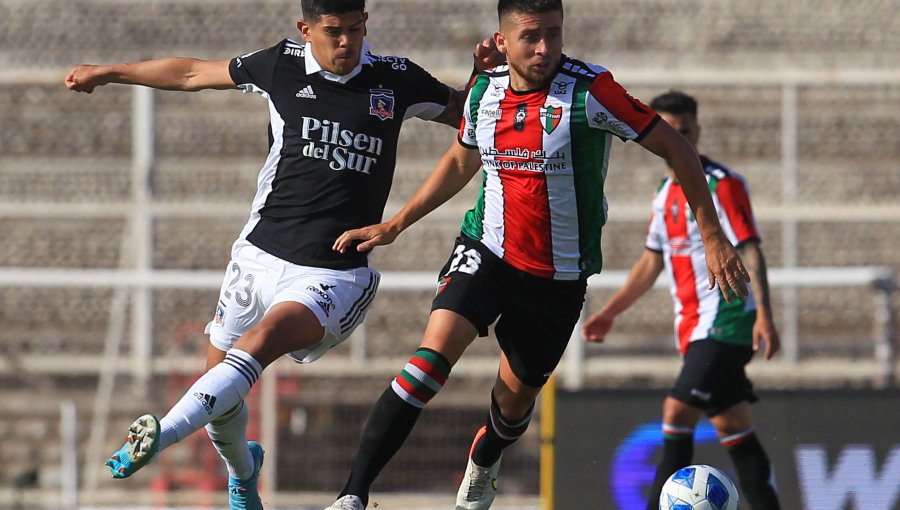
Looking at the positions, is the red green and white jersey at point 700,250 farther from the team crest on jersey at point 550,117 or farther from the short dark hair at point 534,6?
the short dark hair at point 534,6

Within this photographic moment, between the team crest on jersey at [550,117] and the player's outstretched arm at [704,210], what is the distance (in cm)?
36

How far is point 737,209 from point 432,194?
7.61 ft

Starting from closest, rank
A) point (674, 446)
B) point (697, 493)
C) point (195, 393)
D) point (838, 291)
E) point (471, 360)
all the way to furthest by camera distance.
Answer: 1. point (195, 393)
2. point (697, 493)
3. point (674, 446)
4. point (471, 360)
5. point (838, 291)

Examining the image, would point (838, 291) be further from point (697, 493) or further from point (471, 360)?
point (697, 493)

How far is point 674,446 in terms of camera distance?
7.29m

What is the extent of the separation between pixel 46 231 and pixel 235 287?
26.1 feet

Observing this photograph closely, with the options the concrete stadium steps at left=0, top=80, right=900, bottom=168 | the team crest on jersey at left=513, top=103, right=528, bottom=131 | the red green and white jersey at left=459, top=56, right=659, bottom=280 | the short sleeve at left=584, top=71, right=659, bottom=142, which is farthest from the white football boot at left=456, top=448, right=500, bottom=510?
the concrete stadium steps at left=0, top=80, right=900, bottom=168

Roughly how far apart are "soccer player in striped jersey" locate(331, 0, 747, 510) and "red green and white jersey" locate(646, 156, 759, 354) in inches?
72.2

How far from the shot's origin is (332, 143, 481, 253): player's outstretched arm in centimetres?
539

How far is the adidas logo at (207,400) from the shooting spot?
4961 mm

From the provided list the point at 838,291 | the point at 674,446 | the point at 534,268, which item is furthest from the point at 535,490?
the point at 534,268

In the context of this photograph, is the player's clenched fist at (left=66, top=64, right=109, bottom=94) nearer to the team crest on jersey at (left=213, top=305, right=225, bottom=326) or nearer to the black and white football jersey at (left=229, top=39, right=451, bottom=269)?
the black and white football jersey at (left=229, top=39, right=451, bottom=269)

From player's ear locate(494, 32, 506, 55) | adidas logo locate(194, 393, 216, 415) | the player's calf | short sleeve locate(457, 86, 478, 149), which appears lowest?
the player's calf

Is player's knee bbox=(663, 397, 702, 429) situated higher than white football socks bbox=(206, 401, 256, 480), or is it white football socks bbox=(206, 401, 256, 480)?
white football socks bbox=(206, 401, 256, 480)
